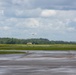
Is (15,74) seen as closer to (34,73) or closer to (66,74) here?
(34,73)

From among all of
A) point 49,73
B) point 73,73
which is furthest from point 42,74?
point 73,73

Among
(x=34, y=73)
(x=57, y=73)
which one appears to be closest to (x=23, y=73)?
(x=34, y=73)

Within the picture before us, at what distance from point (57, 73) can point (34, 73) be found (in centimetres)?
164

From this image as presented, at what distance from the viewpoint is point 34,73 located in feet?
76.0

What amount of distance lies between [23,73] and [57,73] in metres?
2.42

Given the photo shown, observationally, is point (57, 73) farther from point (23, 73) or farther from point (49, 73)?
point (23, 73)

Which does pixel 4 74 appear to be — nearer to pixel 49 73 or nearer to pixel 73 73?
pixel 49 73

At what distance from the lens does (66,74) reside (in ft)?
74.4

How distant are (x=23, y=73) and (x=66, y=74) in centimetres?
307

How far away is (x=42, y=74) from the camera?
2247cm

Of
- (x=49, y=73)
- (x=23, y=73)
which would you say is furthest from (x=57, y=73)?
(x=23, y=73)

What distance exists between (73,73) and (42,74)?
91.5 inches

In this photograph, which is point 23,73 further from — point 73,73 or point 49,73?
point 73,73

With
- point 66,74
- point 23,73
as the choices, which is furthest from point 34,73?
point 66,74
